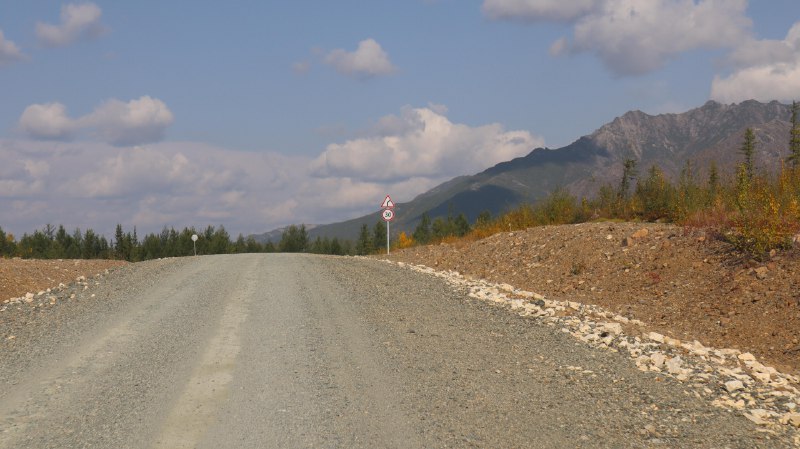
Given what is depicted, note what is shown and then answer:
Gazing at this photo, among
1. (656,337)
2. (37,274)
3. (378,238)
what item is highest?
(378,238)

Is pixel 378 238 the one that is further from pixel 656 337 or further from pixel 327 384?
pixel 327 384

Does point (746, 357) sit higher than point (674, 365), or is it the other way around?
point (674, 365)

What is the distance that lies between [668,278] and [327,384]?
958cm

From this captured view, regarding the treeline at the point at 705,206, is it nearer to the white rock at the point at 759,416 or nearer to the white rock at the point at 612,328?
the white rock at the point at 612,328

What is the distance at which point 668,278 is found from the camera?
1340cm

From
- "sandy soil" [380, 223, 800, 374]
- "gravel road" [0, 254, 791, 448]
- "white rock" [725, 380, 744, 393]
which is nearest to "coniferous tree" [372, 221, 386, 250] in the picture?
"sandy soil" [380, 223, 800, 374]

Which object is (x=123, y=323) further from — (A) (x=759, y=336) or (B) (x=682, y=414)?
(A) (x=759, y=336)

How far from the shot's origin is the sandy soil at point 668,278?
396 inches

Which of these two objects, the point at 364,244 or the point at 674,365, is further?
the point at 364,244

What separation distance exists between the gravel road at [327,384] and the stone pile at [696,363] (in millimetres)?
284

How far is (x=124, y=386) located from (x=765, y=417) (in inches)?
267

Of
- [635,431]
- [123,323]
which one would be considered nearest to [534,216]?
[123,323]

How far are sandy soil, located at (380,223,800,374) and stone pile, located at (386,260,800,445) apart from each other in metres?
0.81

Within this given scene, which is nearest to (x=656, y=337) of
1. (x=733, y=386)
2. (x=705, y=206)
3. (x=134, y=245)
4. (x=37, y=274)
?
(x=733, y=386)
